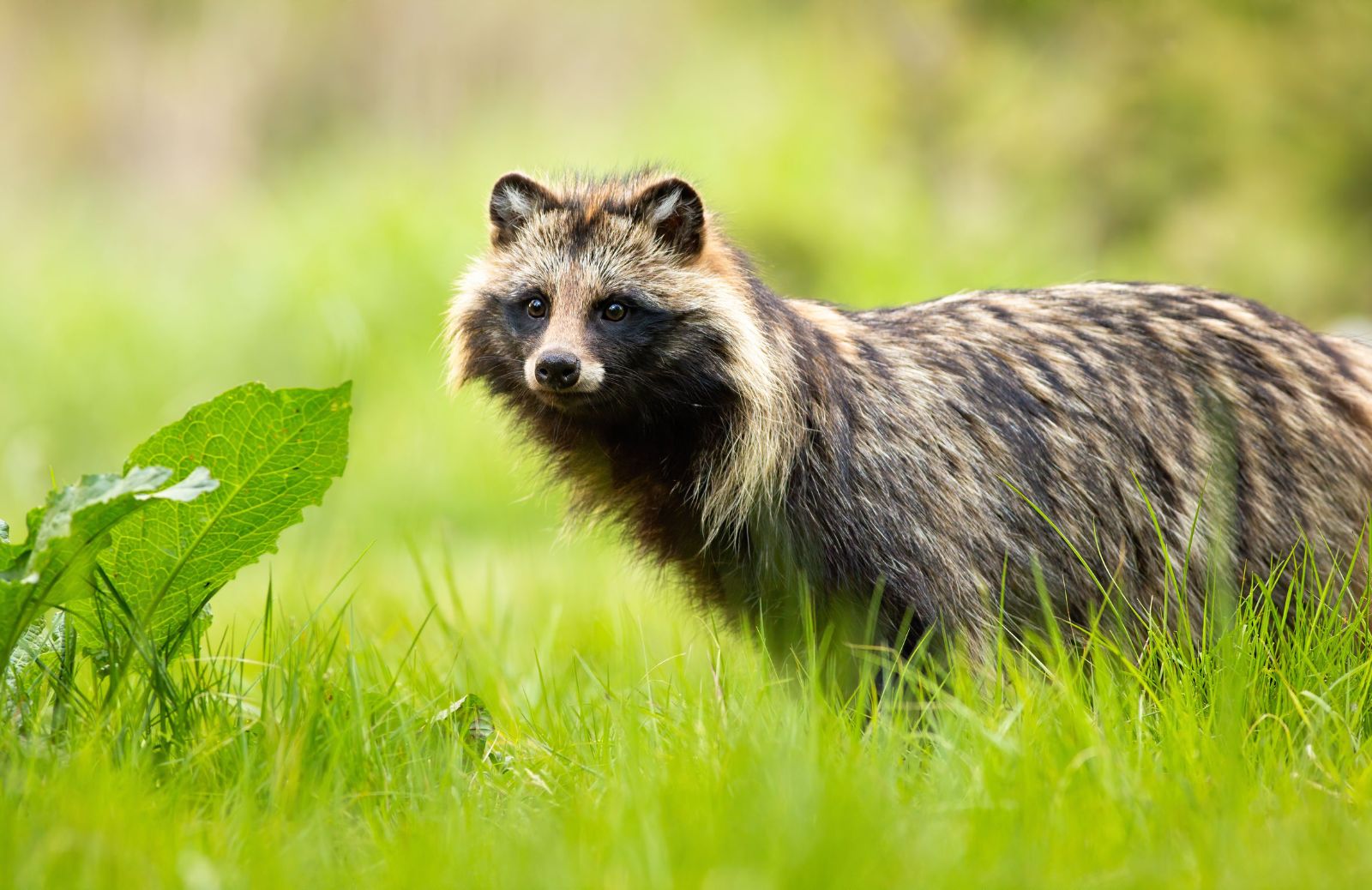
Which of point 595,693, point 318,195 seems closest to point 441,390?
point 318,195

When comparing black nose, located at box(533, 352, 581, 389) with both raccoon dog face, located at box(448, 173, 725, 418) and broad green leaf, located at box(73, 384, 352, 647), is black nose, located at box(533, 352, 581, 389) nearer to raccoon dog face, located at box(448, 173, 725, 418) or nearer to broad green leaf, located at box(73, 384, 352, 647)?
raccoon dog face, located at box(448, 173, 725, 418)

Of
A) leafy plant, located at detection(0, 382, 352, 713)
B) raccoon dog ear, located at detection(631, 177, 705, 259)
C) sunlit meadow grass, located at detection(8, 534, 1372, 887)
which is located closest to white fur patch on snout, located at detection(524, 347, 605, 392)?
raccoon dog ear, located at detection(631, 177, 705, 259)

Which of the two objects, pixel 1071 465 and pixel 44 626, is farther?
pixel 1071 465

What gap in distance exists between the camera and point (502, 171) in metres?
10.6

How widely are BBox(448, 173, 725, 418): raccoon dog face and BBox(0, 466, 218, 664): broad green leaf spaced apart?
1.28 metres

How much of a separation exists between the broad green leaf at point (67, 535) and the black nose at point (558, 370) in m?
1.16

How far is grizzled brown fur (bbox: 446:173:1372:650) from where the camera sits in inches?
167

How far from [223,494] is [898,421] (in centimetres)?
200

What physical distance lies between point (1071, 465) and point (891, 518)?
0.70 meters

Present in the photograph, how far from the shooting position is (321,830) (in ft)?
9.32

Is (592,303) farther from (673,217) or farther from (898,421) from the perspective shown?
(898,421)

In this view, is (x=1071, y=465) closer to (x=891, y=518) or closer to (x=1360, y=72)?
(x=891, y=518)

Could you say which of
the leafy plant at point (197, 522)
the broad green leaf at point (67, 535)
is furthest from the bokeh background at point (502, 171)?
the broad green leaf at point (67, 535)

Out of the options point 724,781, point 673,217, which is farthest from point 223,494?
point 673,217
